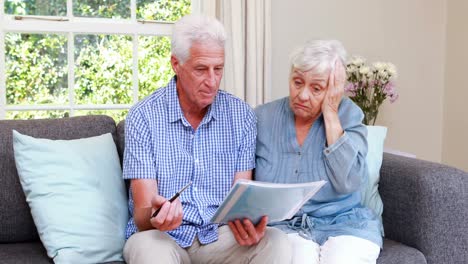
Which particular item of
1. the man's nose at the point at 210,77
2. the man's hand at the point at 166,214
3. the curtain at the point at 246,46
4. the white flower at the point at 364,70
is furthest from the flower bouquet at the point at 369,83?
the man's hand at the point at 166,214

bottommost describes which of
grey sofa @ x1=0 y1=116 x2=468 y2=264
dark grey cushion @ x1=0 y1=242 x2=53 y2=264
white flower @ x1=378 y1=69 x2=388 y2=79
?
dark grey cushion @ x1=0 y1=242 x2=53 y2=264

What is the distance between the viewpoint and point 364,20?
140 inches

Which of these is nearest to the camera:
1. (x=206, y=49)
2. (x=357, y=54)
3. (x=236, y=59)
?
(x=206, y=49)

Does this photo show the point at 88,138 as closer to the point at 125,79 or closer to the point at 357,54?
the point at 125,79

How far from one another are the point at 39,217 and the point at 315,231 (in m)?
0.91

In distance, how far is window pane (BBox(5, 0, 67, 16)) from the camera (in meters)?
2.94

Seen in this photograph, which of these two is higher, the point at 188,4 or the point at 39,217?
the point at 188,4

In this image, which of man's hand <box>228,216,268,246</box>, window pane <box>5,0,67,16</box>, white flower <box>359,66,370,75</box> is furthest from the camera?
white flower <box>359,66,370,75</box>

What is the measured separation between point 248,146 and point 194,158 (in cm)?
20

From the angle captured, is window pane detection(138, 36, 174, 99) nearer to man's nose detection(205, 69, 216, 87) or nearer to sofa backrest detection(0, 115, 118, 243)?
sofa backrest detection(0, 115, 118, 243)

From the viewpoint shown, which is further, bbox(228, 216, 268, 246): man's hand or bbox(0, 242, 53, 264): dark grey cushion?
bbox(0, 242, 53, 264): dark grey cushion

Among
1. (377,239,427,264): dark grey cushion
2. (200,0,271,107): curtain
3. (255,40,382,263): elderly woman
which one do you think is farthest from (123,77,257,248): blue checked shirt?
(200,0,271,107): curtain

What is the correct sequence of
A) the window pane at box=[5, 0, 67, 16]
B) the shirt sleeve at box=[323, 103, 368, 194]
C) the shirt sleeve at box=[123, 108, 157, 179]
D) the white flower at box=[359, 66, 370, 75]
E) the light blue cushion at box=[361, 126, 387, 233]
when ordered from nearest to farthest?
the shirt sleeve at box=[123, 108, 157, 179] < the shirt sleeve at box=[323, 103, 368, 194] < the light blue cushion at box=[361, 126, 387, 233] < the window pane at box=[5, 0, 67, 16] < the white flower at box=[359, 66, 370, 75]

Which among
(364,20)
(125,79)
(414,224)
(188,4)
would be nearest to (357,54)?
(364,20)
